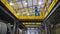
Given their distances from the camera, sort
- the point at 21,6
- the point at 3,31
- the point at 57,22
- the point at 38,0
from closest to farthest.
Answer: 1. the point at 3,31
2. the point at 57,22
3. the point at 38,0
4. the point at 21,6

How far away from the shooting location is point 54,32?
20.1 feet

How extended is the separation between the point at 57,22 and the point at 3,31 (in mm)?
3158

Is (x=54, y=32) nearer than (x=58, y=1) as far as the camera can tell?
No

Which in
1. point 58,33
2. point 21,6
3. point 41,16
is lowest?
point 58,33

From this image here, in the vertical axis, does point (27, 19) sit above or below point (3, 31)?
above

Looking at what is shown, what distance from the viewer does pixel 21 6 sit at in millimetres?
16109

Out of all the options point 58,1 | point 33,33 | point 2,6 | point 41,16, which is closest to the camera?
point 58,1

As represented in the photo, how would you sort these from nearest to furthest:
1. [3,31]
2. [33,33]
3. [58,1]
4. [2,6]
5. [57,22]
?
[58,1]
[2,6]
[3,31]
[57,22]
[33,33]

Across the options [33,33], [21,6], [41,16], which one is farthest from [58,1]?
[33,33]

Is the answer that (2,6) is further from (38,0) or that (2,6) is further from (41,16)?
(38,0)

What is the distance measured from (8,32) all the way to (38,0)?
885 centimetres

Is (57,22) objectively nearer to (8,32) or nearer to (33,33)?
(8,32)

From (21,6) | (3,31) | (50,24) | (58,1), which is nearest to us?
(58,1)

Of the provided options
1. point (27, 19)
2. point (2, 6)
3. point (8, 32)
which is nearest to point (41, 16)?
point (27, 19)
